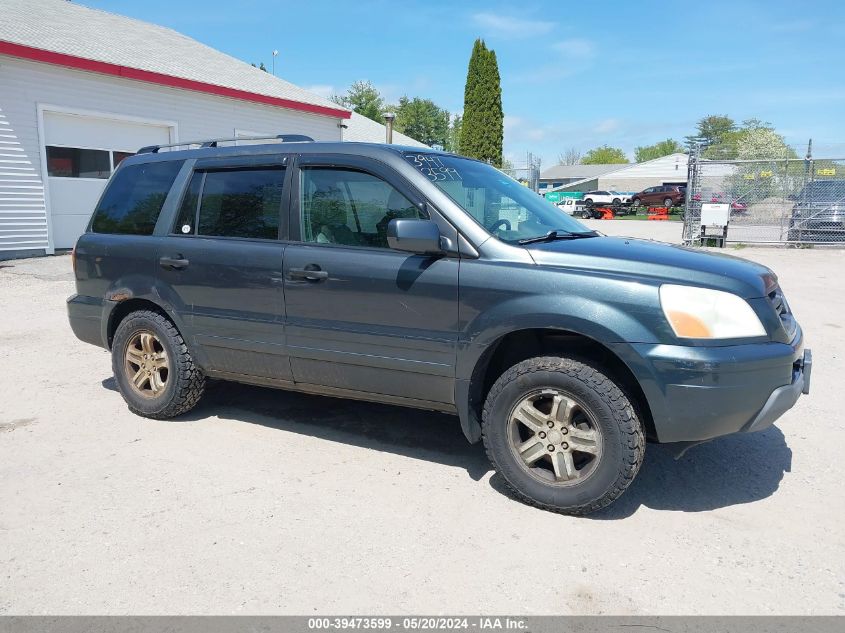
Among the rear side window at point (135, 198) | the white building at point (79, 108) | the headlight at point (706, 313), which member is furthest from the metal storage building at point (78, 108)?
the headlight at point (706, 313)

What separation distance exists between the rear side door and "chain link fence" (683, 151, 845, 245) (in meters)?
17.4

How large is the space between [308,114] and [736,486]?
60.5ft

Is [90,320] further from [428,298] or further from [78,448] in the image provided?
[428,298]

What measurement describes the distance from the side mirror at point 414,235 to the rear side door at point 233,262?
94 cm

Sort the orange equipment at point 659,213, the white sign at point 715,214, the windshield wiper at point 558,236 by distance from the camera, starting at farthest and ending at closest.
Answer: the orange equipment at point 659,213
the white sign at point 715,214
the windshield wiper at point 558,236

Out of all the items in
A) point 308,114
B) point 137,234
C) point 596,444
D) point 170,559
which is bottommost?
point 170,559

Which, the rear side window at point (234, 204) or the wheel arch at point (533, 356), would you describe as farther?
the rear side window at point (234, 204)

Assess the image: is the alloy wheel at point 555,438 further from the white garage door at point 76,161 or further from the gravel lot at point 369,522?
the white garage door at point 76,161

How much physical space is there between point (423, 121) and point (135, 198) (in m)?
61.2

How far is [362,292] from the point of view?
12.6 ft

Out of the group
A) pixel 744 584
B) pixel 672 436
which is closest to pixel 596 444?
pixel 672 436

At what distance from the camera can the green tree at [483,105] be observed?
29109 millimetres

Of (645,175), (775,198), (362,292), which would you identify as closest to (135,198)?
A: (362,292)

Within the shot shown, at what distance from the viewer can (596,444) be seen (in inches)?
131
